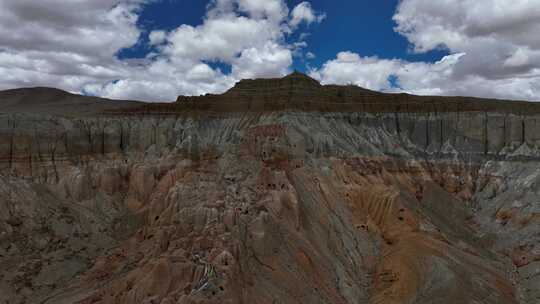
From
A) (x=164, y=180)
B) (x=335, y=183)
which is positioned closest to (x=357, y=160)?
(x=335, y=183)

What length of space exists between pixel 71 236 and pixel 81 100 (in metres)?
71.4

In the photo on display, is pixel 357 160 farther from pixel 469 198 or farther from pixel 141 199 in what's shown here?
pixel 141 199

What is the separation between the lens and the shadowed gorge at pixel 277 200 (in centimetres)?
2627

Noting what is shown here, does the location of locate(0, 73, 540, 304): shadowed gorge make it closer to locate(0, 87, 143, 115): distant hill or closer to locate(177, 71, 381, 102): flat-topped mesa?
locate(177, 71, 381, 102): flat-topped mesa

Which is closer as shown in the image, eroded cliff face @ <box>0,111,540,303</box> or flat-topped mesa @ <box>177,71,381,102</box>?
eroded cliff face @ <box>0,111,540,303</box>

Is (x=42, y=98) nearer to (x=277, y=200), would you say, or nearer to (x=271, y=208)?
(x=277, y=200)

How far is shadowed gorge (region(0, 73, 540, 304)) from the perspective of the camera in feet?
86.2


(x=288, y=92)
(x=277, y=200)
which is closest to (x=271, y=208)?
(x=277, y=200)

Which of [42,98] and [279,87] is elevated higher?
[42,98]

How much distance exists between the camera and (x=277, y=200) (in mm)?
31188

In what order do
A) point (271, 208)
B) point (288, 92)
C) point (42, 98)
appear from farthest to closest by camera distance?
point (42, 98) < point (288, 92) < point (271, 208)

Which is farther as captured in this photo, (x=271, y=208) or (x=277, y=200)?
(x=277, y=200)

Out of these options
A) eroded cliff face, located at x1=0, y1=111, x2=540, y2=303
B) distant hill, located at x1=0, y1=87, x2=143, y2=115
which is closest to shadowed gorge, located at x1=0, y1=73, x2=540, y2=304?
eroded cliff face, located at x1=0, y1=111, x2=540, y2=303

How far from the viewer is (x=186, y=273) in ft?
Result: 73.9
